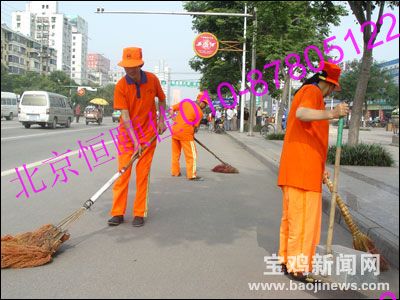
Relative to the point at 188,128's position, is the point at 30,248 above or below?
below

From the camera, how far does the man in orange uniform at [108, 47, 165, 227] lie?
4566 millimetres

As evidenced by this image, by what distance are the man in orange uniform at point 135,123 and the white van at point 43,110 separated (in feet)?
30.0

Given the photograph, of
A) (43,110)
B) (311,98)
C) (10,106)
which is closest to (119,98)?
(311,98)

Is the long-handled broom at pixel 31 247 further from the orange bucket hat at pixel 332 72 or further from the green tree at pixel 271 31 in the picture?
the green tree at pixel 271 31

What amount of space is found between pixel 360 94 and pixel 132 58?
6936 millimetres

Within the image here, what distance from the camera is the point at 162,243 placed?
4.18m

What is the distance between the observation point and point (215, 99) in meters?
43.8

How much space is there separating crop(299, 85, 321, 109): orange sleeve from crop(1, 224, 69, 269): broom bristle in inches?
89.3

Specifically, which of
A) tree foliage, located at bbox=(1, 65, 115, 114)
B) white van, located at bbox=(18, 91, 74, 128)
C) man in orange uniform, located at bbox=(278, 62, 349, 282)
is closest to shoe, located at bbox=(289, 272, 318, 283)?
man in orange uniform, located at bbox=(278, 62, 349, 282)

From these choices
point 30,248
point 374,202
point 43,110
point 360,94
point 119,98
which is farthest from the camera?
point 43,110

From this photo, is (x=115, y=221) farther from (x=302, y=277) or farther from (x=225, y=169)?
(x=225, y=169)

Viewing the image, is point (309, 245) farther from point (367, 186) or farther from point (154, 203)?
point (367, 186)

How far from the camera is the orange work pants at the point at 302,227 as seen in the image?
324 centimetres

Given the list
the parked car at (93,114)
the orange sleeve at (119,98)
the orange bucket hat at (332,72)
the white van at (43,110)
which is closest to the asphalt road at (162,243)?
the orange sleeve at (119,98)
